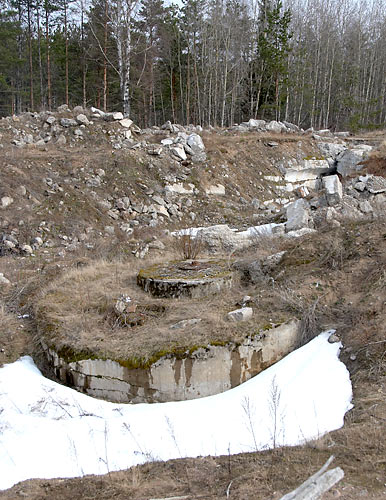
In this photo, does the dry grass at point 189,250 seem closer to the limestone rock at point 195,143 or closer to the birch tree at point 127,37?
the limestone rock at point 195,143

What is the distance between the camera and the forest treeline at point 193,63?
936 inches

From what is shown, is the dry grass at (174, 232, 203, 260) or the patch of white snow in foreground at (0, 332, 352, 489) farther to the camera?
the dry grass at (174, 232, 203, 260)

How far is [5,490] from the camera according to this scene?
3.73 metres

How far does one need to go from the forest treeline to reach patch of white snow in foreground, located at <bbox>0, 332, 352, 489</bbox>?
1842 cm

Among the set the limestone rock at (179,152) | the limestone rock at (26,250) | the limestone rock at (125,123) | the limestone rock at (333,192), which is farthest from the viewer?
the limestone rock at (125,123)

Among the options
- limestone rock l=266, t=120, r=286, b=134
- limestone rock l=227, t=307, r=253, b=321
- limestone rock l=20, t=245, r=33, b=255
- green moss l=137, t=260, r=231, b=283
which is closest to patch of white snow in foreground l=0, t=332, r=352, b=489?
limestone rock l=227, t=307, r=253, b=321

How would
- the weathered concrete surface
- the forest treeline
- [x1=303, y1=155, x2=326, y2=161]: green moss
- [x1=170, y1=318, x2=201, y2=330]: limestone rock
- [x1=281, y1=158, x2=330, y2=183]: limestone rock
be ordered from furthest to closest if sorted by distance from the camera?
the forest treeline, [x1=303, y1=155, x2=326, y2=161]: green moss, [x1=281, y1=158, x2=330, y2=183]: limestone rock, [x1=170, y1=318, x2=201, y2=330]: limestone rock, the weathered concrete surface

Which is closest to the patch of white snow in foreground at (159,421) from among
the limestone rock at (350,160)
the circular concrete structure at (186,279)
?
the circular concrete structure at (186,279)

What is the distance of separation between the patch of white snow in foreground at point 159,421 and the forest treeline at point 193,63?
18.4m

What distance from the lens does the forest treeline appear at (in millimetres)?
23766

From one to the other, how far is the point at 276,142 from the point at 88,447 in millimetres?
17579

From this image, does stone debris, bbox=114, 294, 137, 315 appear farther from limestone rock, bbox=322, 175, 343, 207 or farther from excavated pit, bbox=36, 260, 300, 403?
limestone rock, bbox=322, 175, 343, 207

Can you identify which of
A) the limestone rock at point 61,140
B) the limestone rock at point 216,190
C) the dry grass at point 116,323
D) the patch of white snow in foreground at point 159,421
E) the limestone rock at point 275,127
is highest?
the limestone rock at point 275,127

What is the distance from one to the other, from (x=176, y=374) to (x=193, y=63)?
86.3ft
